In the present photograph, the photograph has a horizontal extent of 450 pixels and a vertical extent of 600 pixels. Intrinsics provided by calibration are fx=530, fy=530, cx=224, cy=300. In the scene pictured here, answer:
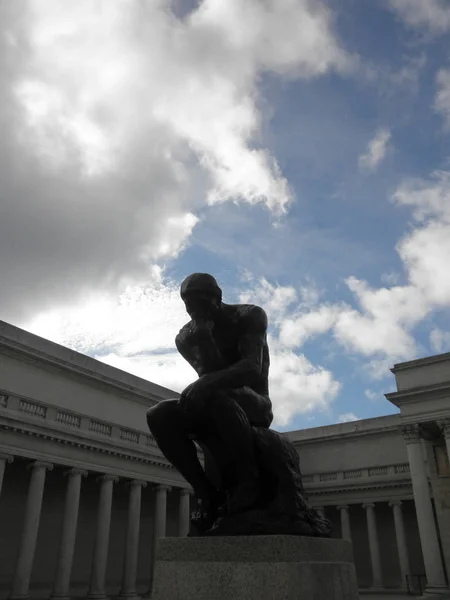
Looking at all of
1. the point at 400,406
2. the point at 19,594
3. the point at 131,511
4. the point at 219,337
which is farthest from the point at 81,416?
the point at 219,337

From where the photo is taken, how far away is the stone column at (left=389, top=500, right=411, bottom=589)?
35344 millimetres

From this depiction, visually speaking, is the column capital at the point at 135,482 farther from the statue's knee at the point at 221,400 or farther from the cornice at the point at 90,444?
the statue's knee at the point at 221,400

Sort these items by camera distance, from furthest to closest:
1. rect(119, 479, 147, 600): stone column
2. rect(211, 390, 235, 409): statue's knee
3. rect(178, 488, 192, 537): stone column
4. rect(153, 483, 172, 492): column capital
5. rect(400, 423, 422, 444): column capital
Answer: rect(178, 488, 192, 537): stone column < rect(153, 483, 172, 492): column capital < rect(400, 423, 422, 444): column capital < rect(119, 479, 147, 600): stone column < rect(211, 390, 235, 409): statue's knee

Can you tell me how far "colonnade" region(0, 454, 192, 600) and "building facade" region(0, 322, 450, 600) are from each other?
57 millimetres

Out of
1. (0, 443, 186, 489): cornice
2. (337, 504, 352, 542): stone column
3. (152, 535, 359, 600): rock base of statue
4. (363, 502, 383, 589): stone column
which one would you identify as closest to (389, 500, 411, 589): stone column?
(363, 502, 383, 589): stone column

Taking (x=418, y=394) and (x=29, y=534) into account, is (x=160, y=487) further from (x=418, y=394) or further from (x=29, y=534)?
(x=418, y=394)

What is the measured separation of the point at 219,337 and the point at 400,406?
30199 mm

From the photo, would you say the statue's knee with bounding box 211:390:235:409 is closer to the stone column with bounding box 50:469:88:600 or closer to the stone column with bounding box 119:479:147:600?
the stone column with bounding box 50:469:88:600

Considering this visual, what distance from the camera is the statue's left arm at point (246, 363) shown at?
4.83 meters

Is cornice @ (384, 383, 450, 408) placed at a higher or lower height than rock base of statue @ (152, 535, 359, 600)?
higher

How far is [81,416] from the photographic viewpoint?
28.1 metres

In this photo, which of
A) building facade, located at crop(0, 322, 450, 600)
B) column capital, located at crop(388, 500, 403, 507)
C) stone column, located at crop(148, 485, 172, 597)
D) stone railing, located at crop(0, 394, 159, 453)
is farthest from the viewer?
column capital, located at crop(388, 500, 403, 507)

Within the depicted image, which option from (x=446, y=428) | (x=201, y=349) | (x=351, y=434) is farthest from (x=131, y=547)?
(x=201, y=349)

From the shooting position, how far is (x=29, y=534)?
23562 millimetres
